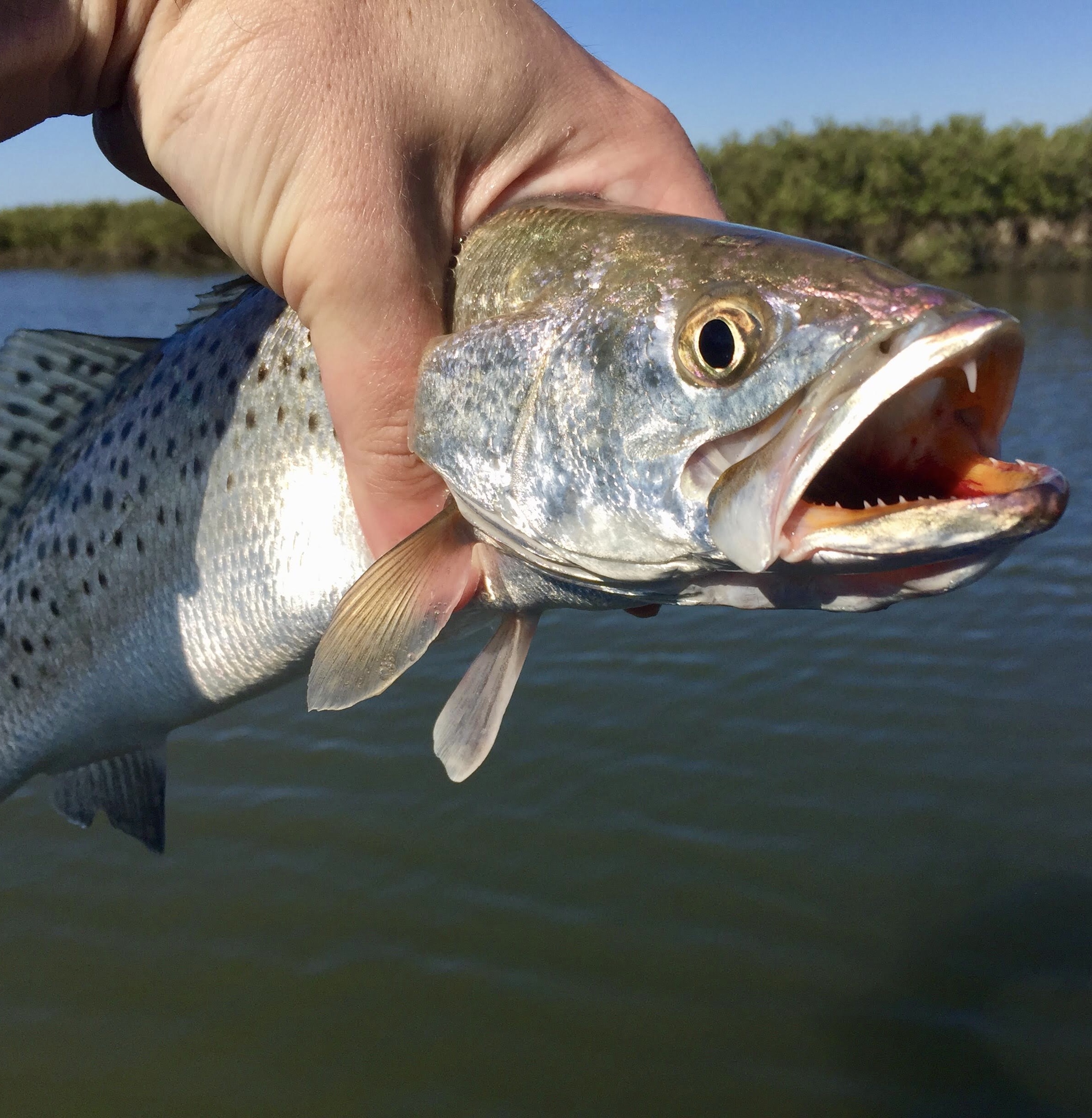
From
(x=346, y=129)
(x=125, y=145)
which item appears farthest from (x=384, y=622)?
(x=125, y=145)

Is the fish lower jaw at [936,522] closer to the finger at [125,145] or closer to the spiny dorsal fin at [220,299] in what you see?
the finger at [125,145]

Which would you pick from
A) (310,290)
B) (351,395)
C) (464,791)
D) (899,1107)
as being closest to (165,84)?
(310,290)

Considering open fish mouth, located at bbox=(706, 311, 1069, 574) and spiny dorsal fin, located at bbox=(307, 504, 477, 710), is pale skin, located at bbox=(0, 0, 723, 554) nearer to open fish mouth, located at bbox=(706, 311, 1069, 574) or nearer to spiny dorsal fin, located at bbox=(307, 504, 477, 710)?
spiny dorsal fin, located at bbox=(307, 504, 477, 710)

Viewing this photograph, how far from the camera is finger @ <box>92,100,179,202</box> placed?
212 centimetres

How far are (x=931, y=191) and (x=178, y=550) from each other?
1430 inches

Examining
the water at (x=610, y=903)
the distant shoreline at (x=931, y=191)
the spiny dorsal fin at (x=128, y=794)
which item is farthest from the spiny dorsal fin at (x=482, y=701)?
the distant shoreline at (x=931, y=191)

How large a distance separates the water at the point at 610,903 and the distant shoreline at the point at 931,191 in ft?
91.6

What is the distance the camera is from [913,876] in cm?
567

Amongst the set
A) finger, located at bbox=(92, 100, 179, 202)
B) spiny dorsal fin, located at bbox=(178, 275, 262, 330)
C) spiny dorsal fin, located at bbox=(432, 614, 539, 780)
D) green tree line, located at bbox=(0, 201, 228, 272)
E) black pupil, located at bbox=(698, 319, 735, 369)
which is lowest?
spiny dorsal fin, located at bbox=(432, 614, 539, 780)

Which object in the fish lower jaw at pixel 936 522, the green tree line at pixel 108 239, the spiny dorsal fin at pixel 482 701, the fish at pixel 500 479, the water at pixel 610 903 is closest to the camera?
the fish lower jaw at pixel 936 522

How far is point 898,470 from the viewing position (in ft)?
5.40

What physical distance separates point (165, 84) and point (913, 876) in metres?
5.39

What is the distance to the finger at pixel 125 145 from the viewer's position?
212 centimetres

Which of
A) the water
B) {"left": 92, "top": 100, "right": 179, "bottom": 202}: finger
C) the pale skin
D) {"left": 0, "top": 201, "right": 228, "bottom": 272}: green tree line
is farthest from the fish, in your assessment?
{"left": 0, "top": 201, "right": 228, "bottom": 272}: green tree line
